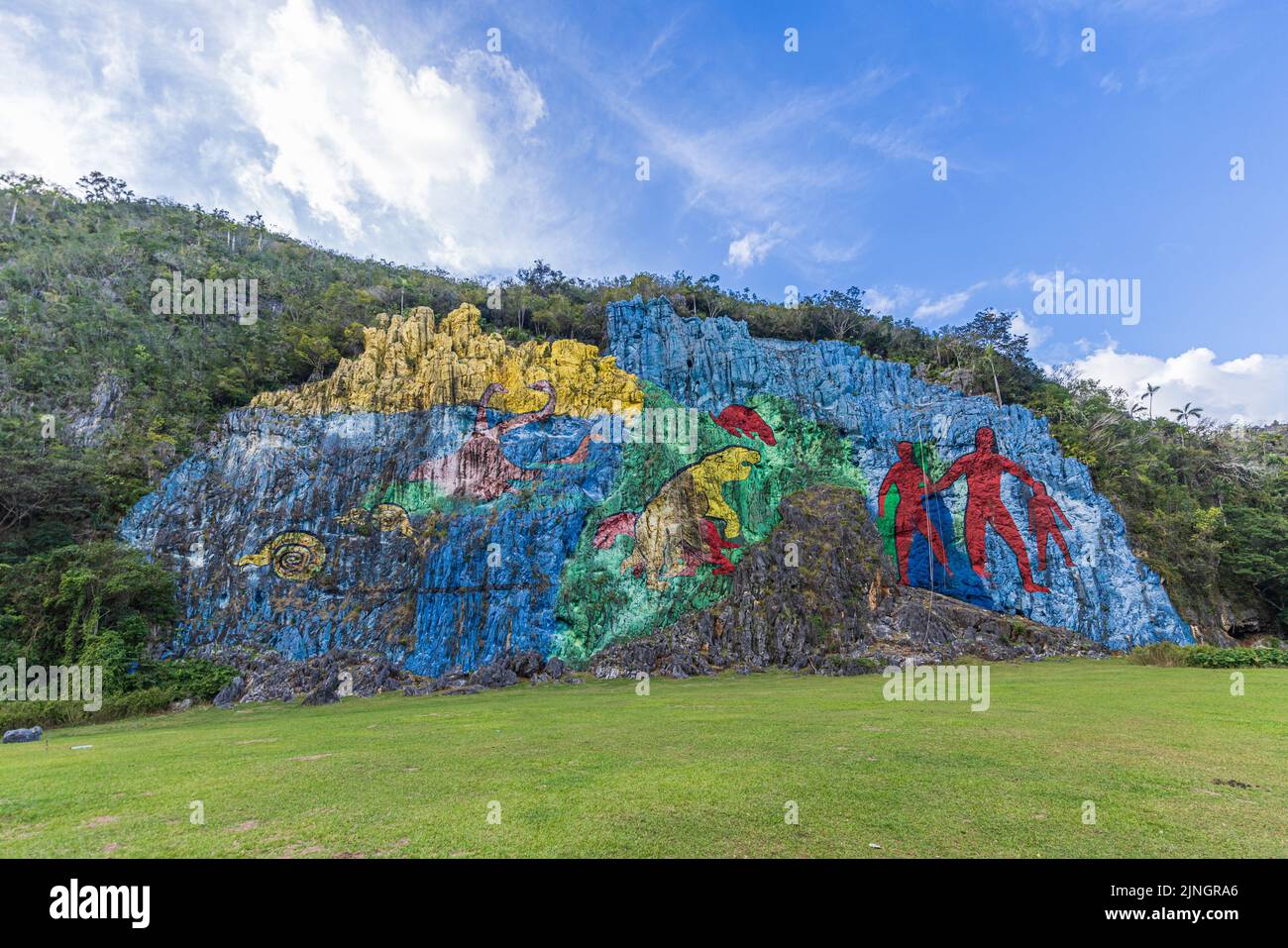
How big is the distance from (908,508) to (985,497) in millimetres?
5144

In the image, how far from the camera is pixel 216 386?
124 ft

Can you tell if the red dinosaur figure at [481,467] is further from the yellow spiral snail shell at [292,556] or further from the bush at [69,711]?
the bush at [69,711]

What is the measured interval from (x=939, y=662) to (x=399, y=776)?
2634cm

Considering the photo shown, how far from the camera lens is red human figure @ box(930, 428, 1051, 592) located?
3641 cm

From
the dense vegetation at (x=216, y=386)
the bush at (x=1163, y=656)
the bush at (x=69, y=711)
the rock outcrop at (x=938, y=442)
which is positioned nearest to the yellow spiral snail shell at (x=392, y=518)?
the dense vegetation at (x=216, y=386)

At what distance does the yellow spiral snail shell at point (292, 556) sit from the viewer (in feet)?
102

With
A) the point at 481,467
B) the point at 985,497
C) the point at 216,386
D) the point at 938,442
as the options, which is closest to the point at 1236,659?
the point at 985,497

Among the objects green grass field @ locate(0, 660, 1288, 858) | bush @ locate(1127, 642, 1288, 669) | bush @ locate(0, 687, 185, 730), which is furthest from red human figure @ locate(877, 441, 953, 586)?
bush @ locate(0, 687, 185, 730)

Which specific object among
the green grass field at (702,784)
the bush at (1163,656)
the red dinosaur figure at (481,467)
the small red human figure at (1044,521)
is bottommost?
the bush at (1163,656)


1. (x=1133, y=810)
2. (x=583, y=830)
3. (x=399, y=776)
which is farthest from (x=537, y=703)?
(x=1133, y=810)

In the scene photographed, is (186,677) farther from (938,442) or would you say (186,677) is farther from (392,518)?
(938,442)

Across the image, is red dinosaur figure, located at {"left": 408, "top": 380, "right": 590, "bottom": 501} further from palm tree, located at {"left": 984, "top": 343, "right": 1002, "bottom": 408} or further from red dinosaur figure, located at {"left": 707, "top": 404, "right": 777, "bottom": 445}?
palm tree, located at {"left": 984, "top": 343, "right": 1002, "bottom": 408}

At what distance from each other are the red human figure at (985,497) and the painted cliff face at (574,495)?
0.14 m
